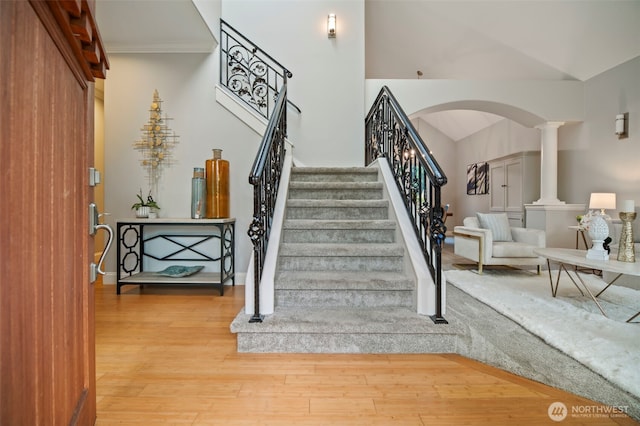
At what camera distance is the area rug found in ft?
6.19

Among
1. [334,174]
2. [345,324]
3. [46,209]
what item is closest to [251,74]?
[334,174]

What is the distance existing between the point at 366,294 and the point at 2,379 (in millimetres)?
2002

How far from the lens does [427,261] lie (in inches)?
92.6

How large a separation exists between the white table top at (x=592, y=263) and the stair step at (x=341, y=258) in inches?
66.9

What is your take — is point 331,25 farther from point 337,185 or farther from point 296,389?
point 296,389

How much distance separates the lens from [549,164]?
566 centimetres

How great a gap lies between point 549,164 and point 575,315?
3.97 m

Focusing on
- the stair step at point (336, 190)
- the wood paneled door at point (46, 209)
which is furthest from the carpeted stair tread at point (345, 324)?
the stair step at point (336, 190)

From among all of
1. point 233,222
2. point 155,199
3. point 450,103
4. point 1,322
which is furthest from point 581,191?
point 1,322

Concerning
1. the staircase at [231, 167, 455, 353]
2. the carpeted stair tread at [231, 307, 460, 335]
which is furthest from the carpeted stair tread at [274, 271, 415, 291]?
the carpeted stair tread at [231, 307, 460, 335]

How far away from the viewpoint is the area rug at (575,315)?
1887 millimetres

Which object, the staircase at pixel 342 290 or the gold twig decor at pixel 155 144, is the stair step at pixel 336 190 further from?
the gold twig decor at pixel 155 144

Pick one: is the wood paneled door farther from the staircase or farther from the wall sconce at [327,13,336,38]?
the wall sconce at [327,13,336,38]

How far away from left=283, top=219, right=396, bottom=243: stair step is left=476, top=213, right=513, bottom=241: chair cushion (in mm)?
2819
